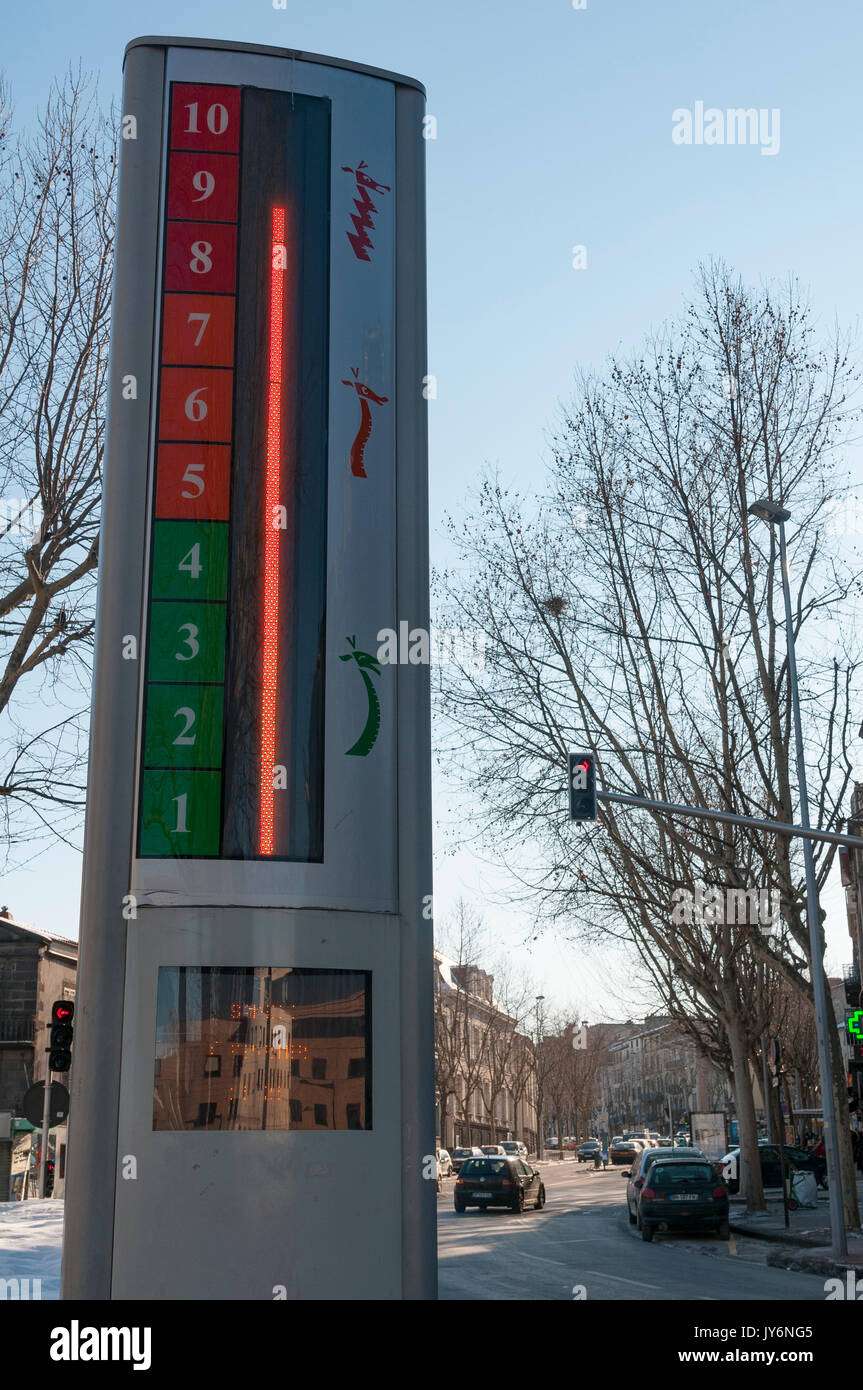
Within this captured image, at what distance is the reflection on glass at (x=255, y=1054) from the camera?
5.45m

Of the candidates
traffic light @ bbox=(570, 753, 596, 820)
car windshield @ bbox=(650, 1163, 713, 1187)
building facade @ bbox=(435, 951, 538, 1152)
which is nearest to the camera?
traffic light @ bbox=(570, 753, 596, 820)

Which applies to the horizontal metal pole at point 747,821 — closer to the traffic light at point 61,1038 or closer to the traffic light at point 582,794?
Answer: the traffic light at point 582,794

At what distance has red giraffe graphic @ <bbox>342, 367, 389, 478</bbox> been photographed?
6.55 meters

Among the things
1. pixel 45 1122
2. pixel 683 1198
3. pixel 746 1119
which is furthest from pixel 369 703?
pixel 746 1119

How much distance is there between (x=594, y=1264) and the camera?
1955 centimetres

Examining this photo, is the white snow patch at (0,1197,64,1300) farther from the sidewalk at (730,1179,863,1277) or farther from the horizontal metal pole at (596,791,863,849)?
the sidewalk at (730,1179,863,1277)

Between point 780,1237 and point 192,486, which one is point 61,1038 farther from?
point 780,1237

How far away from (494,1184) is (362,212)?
31.4 metres

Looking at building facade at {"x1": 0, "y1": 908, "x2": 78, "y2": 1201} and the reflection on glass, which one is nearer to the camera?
the reflection on glass

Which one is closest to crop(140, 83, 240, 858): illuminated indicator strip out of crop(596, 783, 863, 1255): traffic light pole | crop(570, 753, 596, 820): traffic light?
crop(570, 753, 596, 820): traffic light

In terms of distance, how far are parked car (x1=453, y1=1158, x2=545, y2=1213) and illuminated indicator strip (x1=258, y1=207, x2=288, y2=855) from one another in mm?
31006

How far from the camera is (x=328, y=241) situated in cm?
680
